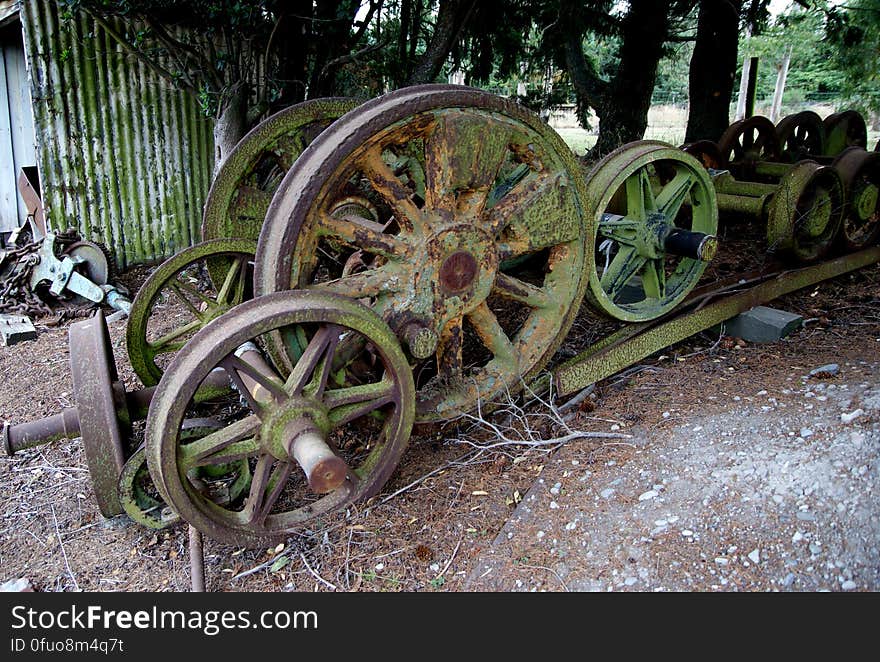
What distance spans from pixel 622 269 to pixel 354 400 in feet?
6.95

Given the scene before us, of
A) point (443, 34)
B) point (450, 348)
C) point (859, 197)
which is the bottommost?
point (450, 348)

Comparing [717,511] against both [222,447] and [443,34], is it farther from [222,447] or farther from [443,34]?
[443,34]

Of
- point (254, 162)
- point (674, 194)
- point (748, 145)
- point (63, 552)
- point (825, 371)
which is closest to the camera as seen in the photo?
point (63, 552)

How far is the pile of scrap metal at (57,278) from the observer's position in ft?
20.5

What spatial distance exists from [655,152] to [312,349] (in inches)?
91.7

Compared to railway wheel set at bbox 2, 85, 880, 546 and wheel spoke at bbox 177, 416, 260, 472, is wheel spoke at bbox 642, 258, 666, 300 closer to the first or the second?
railway wheel set at bbox 2, 85, 880, 546

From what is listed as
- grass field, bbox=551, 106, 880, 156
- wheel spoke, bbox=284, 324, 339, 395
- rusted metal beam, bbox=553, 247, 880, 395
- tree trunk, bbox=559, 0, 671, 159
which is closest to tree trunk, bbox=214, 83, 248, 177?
rusted metal beam, bbox=553, 247, 880, 395

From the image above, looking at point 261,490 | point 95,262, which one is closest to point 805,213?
point 261,490

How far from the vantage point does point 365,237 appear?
10.2 feet

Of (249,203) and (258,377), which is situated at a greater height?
(249,203)

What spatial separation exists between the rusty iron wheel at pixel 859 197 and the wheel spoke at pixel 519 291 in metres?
2.99

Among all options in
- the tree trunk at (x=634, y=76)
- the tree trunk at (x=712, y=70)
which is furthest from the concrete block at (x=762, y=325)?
the tree trunk at (x=634, y=76)

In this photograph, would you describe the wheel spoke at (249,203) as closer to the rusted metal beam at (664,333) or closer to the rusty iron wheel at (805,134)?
the rusted metal beam at (664,333)

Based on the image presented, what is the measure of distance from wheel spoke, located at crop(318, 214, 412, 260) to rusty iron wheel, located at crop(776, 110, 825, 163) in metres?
6.17
